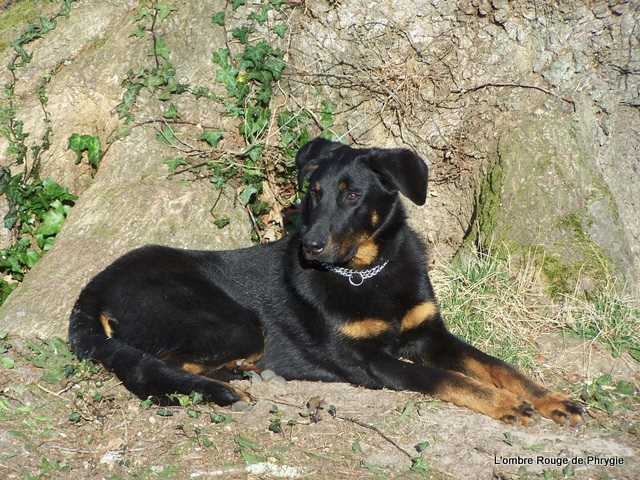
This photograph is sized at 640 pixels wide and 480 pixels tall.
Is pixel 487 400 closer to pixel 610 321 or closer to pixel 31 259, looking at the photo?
pixel 610 321

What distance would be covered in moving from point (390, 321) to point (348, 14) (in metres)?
3.33

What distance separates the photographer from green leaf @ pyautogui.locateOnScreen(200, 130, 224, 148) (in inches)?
287

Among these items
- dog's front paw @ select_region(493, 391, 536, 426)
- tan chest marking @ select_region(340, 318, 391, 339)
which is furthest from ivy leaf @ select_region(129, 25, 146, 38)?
dog's front paw @ select_region(493, 391, 536, 426)

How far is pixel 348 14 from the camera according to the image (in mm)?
7395

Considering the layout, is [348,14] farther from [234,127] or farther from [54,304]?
[54,304]

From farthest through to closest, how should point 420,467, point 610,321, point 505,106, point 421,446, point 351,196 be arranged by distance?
point 505,106
point 610,321
point 351,196
point 421,446
point 420,467

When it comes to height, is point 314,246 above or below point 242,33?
below

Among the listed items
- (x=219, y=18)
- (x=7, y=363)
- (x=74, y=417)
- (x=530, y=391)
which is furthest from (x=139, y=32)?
(x=530, y=391)

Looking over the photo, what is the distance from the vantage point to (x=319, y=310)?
5672mm

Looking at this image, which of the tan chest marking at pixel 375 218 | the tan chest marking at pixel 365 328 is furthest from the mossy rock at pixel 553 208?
the tan chest marking at pixel 365 328

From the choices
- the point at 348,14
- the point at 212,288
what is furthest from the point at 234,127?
the point at 212,288

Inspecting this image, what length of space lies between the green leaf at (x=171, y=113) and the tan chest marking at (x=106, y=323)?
2.54 meters

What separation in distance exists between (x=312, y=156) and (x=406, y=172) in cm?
93

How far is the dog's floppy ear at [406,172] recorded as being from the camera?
207 inches
